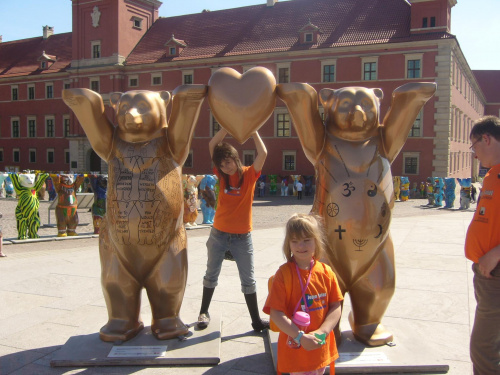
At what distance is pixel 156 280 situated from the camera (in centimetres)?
332

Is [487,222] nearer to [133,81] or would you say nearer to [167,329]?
[167,329]

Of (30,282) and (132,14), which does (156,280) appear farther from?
(132,14)

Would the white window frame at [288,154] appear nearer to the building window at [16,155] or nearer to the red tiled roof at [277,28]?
the red tiled roof at [277,28]

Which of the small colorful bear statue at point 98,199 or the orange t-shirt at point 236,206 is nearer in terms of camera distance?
the orange t-shirt at point 236,206

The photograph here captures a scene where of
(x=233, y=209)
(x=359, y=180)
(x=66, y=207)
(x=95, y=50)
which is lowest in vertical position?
(x=66, y=207)

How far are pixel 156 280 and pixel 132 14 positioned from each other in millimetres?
33038

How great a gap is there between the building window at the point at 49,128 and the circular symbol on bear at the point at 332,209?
36727 mm

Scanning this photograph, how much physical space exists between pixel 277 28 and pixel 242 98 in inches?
1072

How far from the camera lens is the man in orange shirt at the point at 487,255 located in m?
2.42

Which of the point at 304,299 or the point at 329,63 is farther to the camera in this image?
the point at 329,63

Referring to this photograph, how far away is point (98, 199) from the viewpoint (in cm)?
1038

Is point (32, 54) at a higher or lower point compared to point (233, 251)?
higher

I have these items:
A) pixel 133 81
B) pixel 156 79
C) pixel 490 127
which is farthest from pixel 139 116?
pixel 133 81

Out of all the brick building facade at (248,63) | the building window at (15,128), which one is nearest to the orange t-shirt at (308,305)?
the brick building facade at (248,63)
